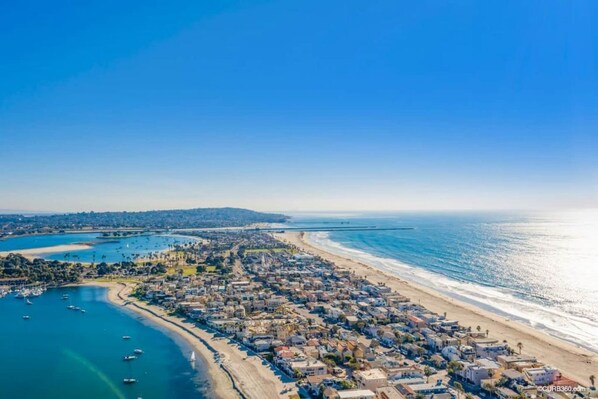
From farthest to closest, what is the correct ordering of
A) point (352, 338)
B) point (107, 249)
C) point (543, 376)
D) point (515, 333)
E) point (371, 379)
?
point (107, 249), point (515, 333), point (352, 338), point (543, 376), point (371, 379)

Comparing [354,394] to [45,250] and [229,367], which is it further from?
[45,250]

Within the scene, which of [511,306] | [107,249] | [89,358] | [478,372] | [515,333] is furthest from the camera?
[107,249]

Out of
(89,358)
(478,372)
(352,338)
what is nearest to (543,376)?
(478,372)

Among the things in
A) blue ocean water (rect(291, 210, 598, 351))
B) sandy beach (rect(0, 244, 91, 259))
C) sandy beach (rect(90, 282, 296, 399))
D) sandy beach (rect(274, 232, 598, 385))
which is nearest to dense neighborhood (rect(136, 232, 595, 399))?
sandy beach (rect(90, 282, 296, 399))

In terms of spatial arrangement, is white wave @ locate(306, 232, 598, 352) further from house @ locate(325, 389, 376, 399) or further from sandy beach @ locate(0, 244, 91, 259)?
sandy beach @ locate(0, 244, 91, 259)

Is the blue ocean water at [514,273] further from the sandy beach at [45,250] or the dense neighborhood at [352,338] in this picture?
the sandy beach at [45,250]

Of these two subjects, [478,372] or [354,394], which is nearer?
[354,394]

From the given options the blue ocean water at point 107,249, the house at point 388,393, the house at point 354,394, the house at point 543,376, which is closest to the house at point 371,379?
the house at point 388,393

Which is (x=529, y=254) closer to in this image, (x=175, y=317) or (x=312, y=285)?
(x=312, y=285)
